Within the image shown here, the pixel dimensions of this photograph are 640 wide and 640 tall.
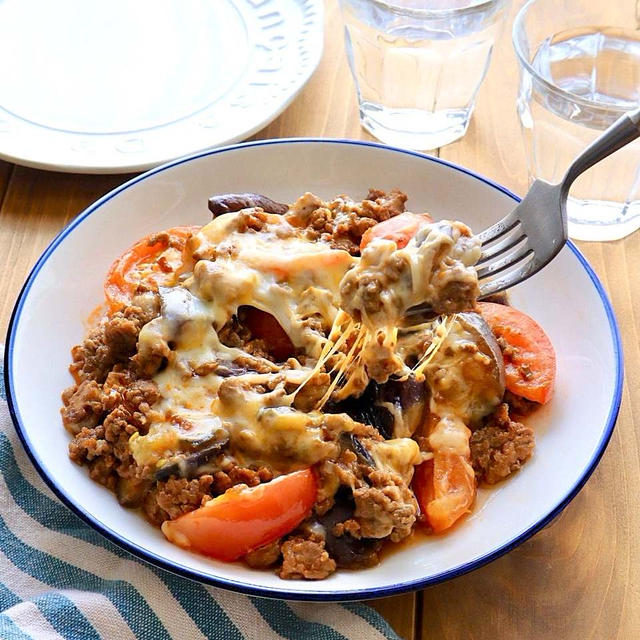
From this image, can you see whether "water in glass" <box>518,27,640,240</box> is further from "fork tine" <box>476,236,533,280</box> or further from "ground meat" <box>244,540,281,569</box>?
"ground meat" <box>244,540,281,569</box>

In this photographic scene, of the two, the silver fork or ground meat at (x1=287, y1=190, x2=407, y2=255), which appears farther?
ground meat at (x1=287, y1=190, x2=407, y2=255)

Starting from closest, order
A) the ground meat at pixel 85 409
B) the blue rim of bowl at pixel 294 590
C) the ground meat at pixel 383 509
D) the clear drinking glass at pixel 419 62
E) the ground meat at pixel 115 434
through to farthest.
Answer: the blue rim of bowl at pixel 294 590 < the ground meat at pixel 383 509 < the ground meat at pixel 115 434 < the ground meat at pixel 85 409 < the clear drinking glass at pixel 419 62

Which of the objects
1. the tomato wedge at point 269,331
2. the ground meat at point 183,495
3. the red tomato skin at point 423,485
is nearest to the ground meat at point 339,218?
the tomato wedge at point 269,331

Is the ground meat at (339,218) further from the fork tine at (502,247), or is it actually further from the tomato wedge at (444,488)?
the tomato wedge at (444,488)

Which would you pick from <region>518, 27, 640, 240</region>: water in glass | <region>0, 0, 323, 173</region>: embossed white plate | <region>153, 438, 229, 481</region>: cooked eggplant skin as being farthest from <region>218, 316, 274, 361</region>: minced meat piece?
<region>518, 27, 640, 240</region>: water in glass

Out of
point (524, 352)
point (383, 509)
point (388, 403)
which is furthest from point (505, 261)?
point (383, 509)

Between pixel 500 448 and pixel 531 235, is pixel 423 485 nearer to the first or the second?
pixel 500 448
